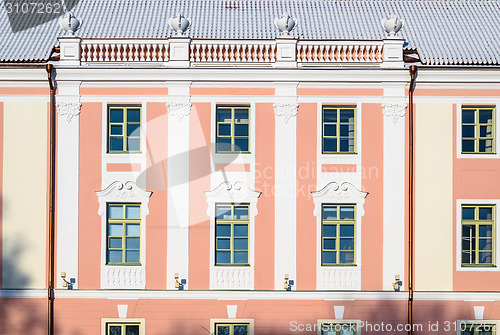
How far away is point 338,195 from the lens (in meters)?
17.8

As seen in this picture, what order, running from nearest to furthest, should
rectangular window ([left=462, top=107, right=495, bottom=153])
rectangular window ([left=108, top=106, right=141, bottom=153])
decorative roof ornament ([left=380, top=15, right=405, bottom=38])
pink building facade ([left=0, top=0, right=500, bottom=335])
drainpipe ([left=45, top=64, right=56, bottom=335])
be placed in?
1. drainpipe ([left=45, top=64, right=56, bottom=335])
2. pink building facade ([left=0, top=0, right=500, bottom=335])
3. rectangular window ([left=108, top=106, right=141, bottom=153])
4. rectangular window ([left=462, top=107, right=495, bottom=153])
5. decorative roof ornament ([left=380, top=15, right=405, bottom=38])

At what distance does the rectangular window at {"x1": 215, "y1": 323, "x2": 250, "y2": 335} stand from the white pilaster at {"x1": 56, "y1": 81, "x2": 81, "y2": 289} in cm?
419

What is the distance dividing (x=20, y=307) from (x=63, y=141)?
15.8 ft

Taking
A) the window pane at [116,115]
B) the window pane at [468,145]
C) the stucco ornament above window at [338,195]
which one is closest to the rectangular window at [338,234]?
the stucco ornament above window at [338,195]

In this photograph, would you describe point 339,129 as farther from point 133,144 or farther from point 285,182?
point 133,144

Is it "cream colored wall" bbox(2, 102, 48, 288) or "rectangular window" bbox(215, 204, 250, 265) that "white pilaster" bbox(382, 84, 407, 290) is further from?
"cream colored wall" bbox(2, 102, 48, 288)

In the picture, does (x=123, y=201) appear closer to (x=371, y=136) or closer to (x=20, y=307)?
(x=20, y=307)

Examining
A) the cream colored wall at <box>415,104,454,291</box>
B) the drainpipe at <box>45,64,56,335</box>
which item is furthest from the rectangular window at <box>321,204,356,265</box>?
the drainpipe at <box>45,64,56,335</box>

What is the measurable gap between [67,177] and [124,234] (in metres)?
2.29

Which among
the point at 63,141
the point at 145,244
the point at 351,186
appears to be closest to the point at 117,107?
the point at 63,141

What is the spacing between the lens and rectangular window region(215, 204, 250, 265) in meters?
17.8

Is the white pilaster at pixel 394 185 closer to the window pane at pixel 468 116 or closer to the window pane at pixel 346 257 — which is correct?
the window pane at pixel 346 257

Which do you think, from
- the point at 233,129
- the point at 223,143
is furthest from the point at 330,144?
the point at 223,143

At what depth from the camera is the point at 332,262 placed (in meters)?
17.8
